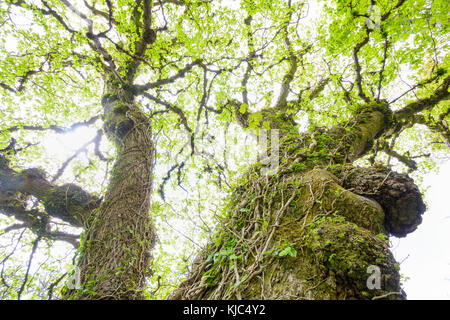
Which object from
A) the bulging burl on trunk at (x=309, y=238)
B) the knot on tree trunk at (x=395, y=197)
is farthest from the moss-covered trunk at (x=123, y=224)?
the knot on tree trunk at (x=395, y=197)

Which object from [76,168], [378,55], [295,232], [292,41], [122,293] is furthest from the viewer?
[292,41]

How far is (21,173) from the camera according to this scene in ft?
13.4

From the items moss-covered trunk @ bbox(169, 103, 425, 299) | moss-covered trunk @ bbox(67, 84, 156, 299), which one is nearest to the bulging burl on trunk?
moss-covered trunk @ bbox(169, 103, 425, 299)

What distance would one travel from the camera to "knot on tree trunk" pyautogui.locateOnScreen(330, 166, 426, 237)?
2121 mm

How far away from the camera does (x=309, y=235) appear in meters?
1.59

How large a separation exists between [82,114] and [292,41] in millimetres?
6894

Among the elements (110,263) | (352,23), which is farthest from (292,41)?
(110,263)

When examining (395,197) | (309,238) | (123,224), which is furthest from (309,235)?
(123,224)

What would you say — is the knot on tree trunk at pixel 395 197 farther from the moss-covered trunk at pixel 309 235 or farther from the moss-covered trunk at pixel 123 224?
the moss-covered trunk at pixel 123 224

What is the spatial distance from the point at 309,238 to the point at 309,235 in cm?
3

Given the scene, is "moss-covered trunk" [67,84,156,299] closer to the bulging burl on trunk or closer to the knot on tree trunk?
the bulging burl on trunk

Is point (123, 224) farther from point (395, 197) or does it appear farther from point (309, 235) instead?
point (395, 197)

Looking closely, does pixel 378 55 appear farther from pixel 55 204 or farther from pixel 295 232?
pixel 55 204

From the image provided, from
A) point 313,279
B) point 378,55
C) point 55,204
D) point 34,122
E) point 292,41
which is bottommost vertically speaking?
point 313,279
